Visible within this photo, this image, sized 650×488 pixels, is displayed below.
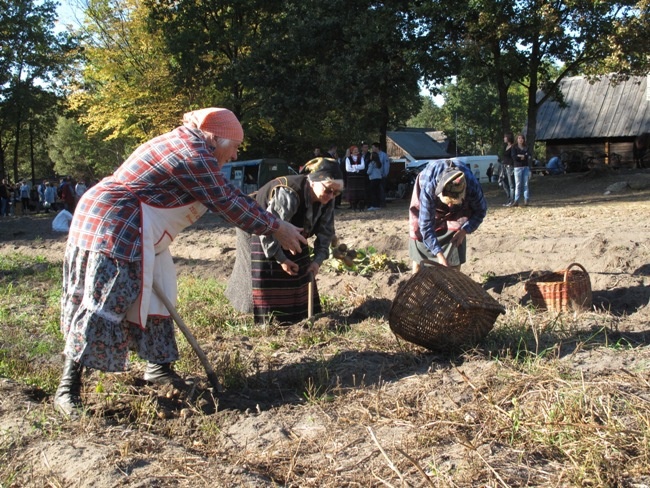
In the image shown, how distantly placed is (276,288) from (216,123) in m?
2.06

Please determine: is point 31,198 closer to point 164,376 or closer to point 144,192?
point 164,376

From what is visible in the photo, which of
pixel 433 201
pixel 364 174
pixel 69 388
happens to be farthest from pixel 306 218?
pixel 364 174

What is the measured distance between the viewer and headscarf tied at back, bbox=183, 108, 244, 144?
354 cm

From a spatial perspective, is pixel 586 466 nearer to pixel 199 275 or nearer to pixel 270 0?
pixel 199 275

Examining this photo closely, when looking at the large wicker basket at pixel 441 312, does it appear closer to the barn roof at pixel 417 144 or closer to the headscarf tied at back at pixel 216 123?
the headscarf tied at back at pixel 216 123

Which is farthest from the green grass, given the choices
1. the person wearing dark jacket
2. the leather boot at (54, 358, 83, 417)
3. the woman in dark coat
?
the person wearing dark jacket

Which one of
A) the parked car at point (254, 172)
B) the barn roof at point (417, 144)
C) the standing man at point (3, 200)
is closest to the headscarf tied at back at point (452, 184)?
the parked car at point (254, 172)

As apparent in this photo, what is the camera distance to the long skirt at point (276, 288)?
528cm

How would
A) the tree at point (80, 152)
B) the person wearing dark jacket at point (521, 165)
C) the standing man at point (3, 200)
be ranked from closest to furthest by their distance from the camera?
1. the person wearing dark jacket at point (521, 165)
2. the standing man at point (3, 200)
3. the tree at point (80, 152)

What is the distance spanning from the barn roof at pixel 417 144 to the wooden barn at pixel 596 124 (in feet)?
65.4

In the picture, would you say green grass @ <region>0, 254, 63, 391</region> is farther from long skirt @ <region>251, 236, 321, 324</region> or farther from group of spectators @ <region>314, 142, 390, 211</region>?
group of spectators @ <region>314, 142, 390, 211</region>

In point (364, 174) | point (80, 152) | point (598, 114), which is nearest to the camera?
point (364, 174)

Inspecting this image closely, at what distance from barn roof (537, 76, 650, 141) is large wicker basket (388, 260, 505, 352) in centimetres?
2781

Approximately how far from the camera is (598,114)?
30875 mm
